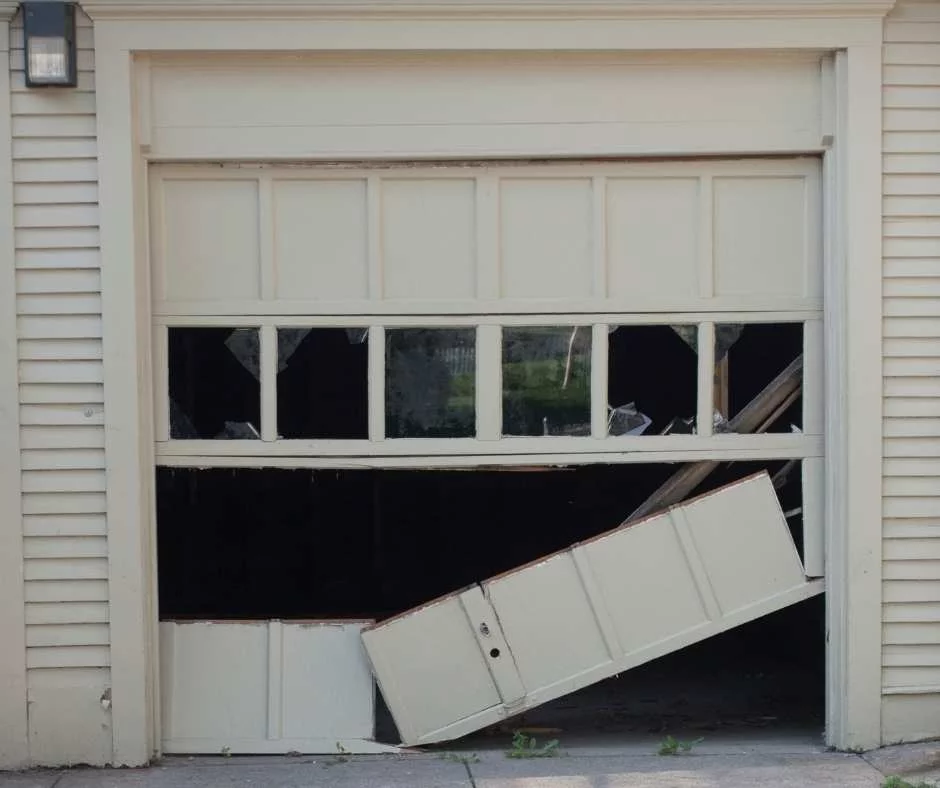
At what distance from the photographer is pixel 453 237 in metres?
5.98

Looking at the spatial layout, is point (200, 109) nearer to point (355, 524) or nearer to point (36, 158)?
point (36, 158)

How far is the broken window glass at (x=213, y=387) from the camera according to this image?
6.02 m

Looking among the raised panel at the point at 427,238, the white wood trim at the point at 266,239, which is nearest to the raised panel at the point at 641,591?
the raised panel at the point at 427,238

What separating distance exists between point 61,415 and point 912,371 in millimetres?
4025

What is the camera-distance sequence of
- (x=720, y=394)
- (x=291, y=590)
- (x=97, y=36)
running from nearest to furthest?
(x=97, y=36) < (x=720, y=394) < (x=291, y=590)

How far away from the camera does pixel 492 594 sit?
5.95 m

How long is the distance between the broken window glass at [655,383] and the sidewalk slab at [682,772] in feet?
5.20

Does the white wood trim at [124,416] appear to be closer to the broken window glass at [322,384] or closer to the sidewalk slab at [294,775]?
the sidewalk slab at [294,775]

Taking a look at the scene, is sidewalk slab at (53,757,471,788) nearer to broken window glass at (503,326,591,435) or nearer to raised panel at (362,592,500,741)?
raised panel at (362,592,500,741)

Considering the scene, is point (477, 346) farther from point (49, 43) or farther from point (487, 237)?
point (49, 43)

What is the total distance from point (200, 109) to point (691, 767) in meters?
3.86

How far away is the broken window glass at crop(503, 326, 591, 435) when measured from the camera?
6.00 meters

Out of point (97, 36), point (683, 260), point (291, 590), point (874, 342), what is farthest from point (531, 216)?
point (291, 590)

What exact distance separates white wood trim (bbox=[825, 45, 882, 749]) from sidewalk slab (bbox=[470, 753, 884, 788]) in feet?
1.06
